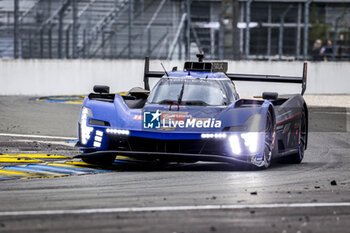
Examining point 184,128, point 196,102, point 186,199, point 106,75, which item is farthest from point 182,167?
point 106,75

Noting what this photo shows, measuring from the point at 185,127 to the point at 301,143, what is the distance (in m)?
2.49

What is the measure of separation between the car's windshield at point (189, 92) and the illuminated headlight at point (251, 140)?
84 centimetres

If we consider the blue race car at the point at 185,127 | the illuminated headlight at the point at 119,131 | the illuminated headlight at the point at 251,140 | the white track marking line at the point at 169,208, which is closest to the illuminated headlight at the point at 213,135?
the blue race car at the point at 185,127

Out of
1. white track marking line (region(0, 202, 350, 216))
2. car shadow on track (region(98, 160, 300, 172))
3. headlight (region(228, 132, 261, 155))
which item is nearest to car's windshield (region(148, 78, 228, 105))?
car shadow on track (region(98, 160, 300, 172))

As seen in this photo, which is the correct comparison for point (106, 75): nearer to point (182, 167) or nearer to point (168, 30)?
point (168, 30)

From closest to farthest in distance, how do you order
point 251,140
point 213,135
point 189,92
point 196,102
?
1. point 213,135
2. point 251,140
3. point 196,102
4. point 189,92

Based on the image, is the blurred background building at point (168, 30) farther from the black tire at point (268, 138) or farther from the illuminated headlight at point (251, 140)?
the illuminated headlight at point (251, 140)

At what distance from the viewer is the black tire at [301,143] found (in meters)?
10.4

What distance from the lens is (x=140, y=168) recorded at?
909cm

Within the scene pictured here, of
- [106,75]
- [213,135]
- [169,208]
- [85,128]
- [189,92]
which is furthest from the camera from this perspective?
[106,75]

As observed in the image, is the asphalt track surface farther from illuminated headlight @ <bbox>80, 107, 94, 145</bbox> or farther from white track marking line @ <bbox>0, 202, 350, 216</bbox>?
illuminated headlight @ <bbox>80, 107, 94, 145</bbox>

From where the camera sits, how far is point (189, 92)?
9742 millimetres

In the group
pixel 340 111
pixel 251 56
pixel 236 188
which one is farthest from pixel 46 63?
pixel 236 188

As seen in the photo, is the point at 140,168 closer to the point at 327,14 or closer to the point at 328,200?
the point at 328,200
